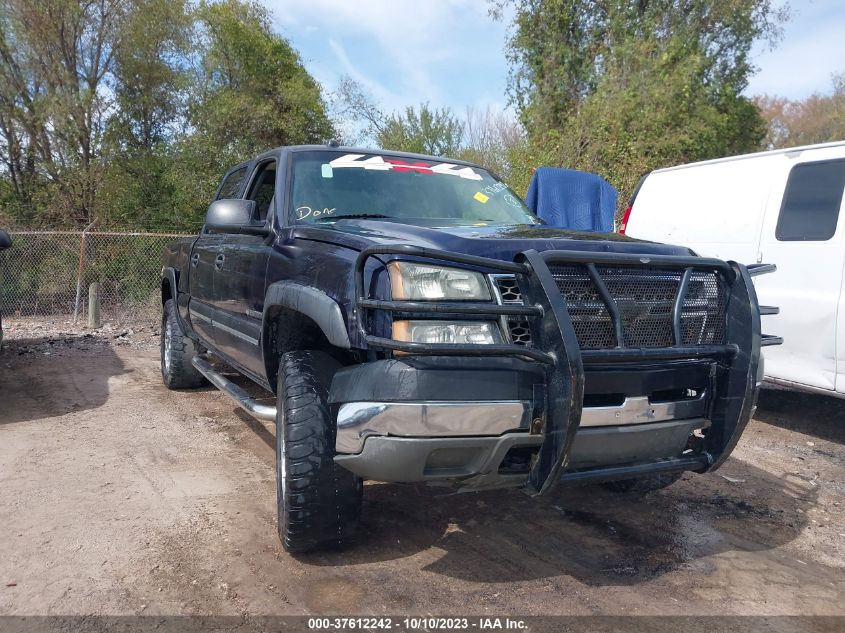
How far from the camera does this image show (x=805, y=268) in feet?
17.0

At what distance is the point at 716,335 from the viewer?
2.88 metres

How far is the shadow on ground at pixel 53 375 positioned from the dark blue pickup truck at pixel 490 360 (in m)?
3.12

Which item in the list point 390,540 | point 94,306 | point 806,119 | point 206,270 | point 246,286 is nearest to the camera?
point 390,540

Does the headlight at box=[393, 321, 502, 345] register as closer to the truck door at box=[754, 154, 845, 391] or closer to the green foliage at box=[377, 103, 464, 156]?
the truck door at box=[754, 154, 845, 391]

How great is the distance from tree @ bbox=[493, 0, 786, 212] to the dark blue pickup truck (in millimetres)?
11303

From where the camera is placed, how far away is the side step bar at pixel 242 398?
3.25 m

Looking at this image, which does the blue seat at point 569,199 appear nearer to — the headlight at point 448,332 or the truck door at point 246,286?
the truck door at point 246,286

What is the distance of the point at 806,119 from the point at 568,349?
3858 cm

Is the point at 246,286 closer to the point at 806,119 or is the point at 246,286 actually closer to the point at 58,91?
the point at 58,91

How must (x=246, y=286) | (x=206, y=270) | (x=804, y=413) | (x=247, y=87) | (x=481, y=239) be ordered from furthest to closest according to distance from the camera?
(x=247, y=87)
(x=804, y=413)
(x=206, y=270)
(x=246, y=286)
(x=481, y=239)

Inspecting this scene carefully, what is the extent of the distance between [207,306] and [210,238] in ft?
1.75

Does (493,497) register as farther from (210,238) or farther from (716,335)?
(210,238)

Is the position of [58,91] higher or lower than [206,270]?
higher

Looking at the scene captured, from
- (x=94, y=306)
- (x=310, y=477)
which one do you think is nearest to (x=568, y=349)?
(x=310, y=477)
